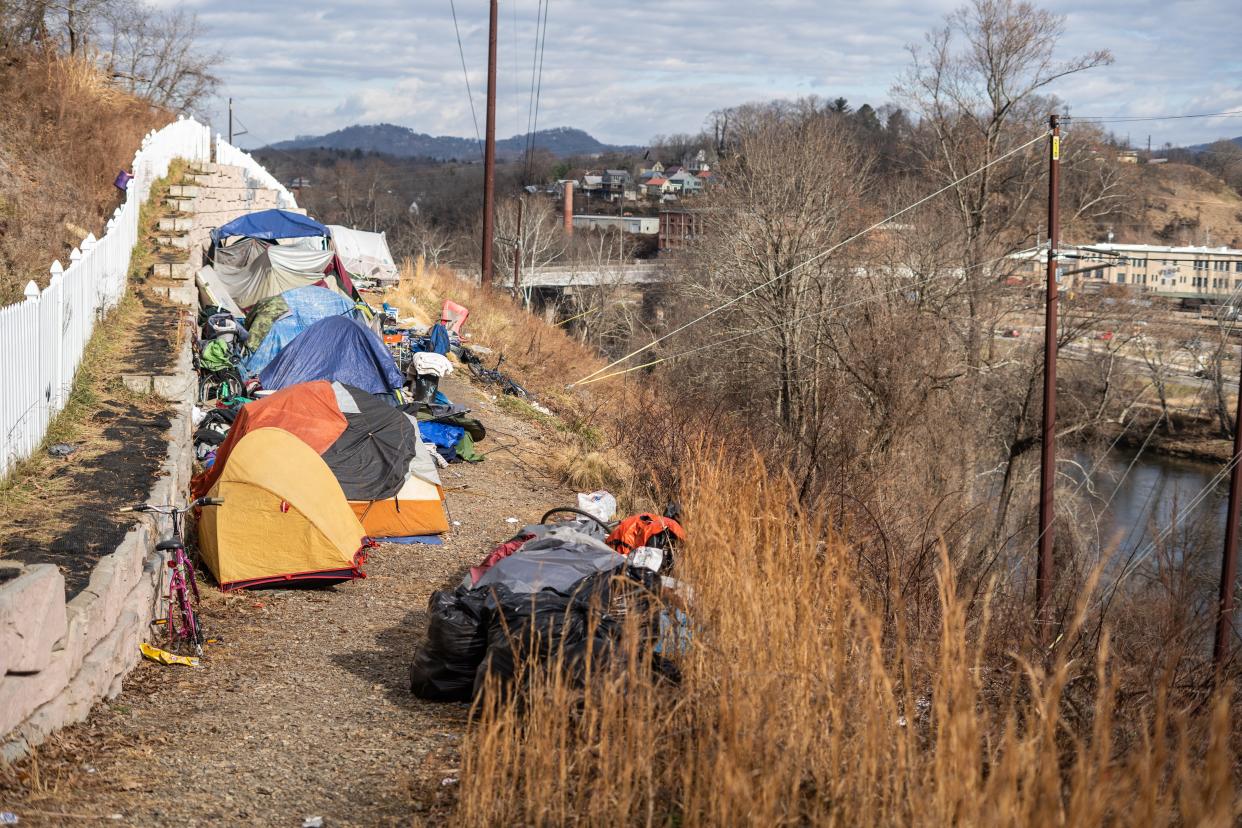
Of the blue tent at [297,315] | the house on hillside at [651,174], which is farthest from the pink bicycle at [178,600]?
the house on hillside at [651,174]

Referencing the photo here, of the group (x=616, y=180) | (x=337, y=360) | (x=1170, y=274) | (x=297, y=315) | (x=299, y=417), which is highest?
(x=616, y=180)

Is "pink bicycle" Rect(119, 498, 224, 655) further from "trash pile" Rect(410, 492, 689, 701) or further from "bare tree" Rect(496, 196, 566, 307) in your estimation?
"bare tree" Rect(496, 196, 566, 307)

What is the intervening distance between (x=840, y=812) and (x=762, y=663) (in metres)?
0.67

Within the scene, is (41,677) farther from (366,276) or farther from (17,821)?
(366,276)

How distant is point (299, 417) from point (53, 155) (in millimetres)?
12838

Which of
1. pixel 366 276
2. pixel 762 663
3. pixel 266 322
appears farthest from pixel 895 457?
pixel 762 663

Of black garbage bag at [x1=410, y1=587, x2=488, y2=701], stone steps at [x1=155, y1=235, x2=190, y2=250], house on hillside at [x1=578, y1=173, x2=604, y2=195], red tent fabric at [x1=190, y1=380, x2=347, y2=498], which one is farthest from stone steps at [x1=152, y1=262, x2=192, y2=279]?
house on hillside at [x1=578, y1=173, x2=604, y2=195]

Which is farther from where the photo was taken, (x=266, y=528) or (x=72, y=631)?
(x=266, y=528)

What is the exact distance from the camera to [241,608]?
817 cm

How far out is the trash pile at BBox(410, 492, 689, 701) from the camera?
539 cm

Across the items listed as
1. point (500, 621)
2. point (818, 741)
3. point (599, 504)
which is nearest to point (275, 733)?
point (500, 621)

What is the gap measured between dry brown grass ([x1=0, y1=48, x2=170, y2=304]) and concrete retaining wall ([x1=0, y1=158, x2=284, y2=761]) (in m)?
8.42

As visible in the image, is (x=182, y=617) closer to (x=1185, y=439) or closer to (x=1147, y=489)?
(x=1147, y=489)

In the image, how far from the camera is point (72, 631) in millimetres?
5336
